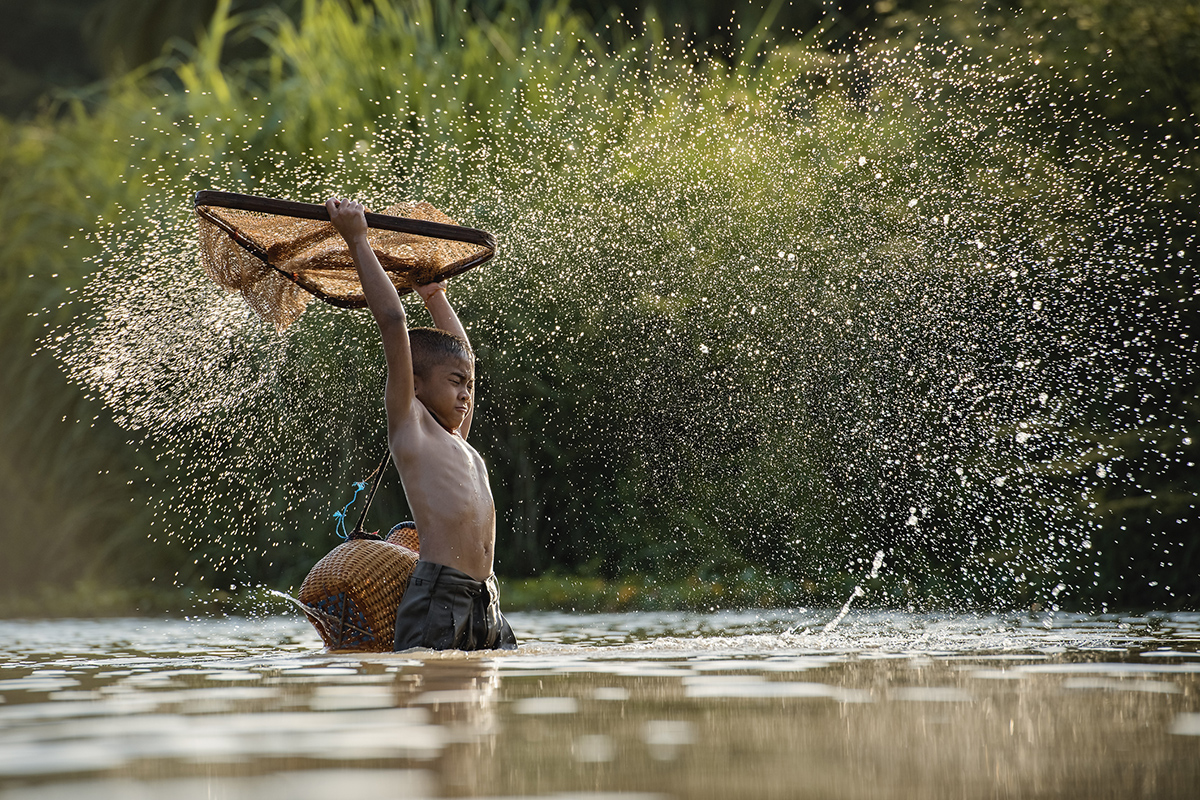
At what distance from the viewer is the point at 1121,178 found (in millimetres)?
7164

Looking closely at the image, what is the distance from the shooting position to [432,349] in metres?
4.71

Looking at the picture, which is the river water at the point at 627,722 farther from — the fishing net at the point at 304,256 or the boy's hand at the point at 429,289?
the boy's hand at the point at 429,289

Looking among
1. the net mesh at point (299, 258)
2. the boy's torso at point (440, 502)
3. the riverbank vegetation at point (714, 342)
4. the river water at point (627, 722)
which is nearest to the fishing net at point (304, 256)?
the net mesh at point (299, 258)

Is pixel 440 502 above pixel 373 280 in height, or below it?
below

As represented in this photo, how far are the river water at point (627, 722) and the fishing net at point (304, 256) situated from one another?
4.48 feet

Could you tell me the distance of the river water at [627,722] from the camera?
75.0 inches

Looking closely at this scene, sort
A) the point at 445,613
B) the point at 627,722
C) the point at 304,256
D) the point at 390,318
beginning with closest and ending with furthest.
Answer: the point at 627,722 < the point at 390,318 < the point at 445,613 < the point at 304,256

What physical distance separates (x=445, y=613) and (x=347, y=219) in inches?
50.1

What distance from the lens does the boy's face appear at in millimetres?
4715

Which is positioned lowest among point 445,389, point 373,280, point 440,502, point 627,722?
point 627,722

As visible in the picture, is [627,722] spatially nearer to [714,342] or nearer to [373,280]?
[373,280]

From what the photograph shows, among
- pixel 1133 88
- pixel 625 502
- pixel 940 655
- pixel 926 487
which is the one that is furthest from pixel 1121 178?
pixel 940 655

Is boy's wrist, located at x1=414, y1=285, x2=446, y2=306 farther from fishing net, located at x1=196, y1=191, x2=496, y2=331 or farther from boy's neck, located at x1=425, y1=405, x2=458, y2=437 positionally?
boy's neck, located at x1=425, y1=405, x2=458, y2=437

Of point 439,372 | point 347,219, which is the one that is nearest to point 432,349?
point 439,372
